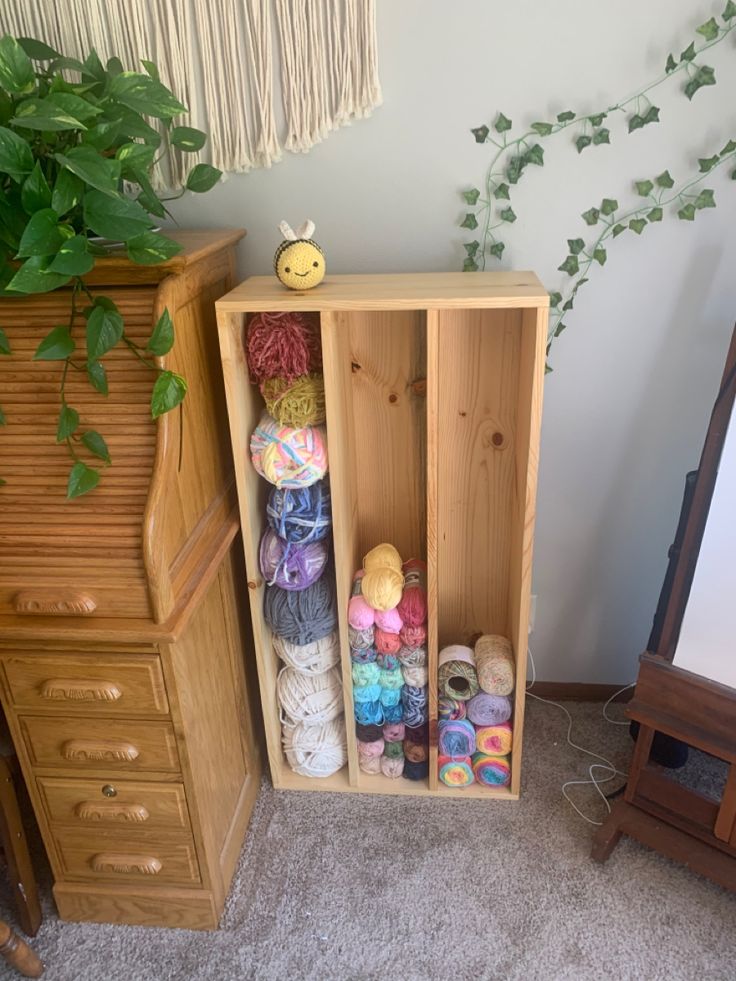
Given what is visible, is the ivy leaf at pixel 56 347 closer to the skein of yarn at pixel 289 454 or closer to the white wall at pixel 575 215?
the skein of yarn at pixel 289 454

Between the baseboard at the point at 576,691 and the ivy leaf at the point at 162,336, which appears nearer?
the ivy leaf at the point at 162,336

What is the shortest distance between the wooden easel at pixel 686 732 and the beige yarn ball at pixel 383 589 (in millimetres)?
469

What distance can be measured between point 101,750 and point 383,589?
0.58 meters

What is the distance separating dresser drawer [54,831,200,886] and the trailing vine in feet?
3.96

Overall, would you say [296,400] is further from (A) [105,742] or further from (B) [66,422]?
(A) [105,742]

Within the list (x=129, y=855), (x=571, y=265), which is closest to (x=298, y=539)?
(x=129, y=855)

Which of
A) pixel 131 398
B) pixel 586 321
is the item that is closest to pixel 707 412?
pixel 586 321

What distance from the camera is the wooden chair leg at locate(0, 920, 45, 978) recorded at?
1277mm

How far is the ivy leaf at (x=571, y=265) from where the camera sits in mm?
1499

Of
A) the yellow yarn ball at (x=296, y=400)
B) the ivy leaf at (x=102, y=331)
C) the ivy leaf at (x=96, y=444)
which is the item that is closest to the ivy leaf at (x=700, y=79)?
the yellow yarn ball at (x=296, y=400)

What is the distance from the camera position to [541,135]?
1.42 meters

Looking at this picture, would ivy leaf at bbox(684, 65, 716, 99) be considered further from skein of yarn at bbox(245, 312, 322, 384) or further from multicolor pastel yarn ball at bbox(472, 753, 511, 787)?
multicolor pastel yarn ball at bbox(472, 753, 511, 787)

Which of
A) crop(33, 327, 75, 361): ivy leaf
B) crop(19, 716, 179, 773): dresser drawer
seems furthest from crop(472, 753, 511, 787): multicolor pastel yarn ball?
crop(33, 327, 75, 361): ivy leaf

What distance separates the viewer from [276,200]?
153cm
